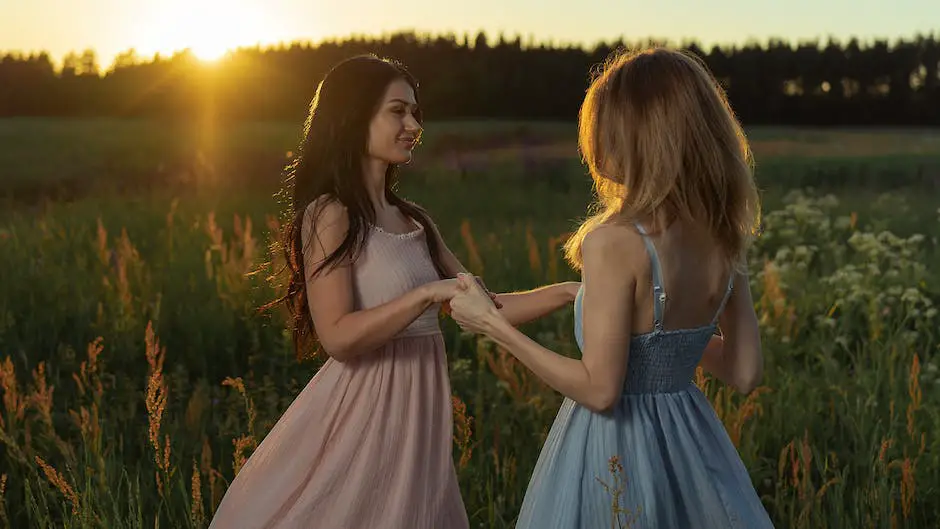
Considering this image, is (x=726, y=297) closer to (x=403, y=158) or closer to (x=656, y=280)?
(x=656, y=280)

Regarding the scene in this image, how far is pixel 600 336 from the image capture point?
218 centimetres

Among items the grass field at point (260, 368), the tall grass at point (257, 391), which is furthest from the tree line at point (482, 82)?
the tall grass at point (257, 391)

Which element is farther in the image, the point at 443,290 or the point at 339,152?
the point at 339,152

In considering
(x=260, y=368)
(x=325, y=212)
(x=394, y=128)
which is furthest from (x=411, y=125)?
(x=260, y=368)

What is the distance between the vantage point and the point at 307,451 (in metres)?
2.83

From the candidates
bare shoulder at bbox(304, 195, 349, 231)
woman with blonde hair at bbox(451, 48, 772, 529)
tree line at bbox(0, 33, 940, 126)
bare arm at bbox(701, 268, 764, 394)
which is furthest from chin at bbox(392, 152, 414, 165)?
tree line at bbox(0, 33, 940, 126)

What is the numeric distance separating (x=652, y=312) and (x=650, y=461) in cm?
34

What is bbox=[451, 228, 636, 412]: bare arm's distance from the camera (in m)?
2.16

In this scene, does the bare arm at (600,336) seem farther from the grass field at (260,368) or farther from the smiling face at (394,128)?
the grass field at (260,368)

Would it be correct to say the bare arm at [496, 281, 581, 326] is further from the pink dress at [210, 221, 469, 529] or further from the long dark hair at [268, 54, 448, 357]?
the long dark hair at [268, 54, 448, 357]

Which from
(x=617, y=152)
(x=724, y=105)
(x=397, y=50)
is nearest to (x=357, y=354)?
(x=617, y=152)

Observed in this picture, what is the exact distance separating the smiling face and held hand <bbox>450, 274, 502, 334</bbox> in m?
0.50

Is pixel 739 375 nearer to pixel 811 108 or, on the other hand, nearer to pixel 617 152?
pixel 617 152

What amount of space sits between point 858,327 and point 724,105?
3935mm
